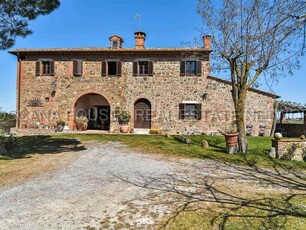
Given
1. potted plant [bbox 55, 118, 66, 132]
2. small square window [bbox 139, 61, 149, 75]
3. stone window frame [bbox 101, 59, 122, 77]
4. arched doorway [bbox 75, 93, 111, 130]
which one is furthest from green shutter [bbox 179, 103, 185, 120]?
potted plant [bbox 55, 118, 66, 132]

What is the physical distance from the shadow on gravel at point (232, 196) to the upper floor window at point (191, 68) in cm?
1121

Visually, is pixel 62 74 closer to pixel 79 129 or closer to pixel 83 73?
pixel 83 73

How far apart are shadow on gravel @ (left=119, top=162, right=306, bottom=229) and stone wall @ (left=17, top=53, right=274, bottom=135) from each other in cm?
1042

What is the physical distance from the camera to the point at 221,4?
31.3 ft

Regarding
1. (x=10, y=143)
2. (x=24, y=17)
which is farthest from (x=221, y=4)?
(x=10, y=143)

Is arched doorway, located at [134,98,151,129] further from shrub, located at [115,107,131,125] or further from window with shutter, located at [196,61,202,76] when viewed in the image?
window with shutter, located at [196,61,202,76]

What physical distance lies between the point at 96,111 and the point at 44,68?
539cm

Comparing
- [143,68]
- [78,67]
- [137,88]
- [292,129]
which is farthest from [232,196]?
[292,129]

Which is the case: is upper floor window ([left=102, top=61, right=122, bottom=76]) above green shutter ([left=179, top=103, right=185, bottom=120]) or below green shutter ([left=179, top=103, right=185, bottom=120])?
above

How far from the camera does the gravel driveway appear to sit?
11.4 ft

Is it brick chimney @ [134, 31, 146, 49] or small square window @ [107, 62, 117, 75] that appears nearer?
small square window @ [107, 62, 117, 75]

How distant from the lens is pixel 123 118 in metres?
17.0

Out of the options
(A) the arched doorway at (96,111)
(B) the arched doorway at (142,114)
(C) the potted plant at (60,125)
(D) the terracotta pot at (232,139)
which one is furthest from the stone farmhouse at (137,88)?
(D) the terracotta pot at (232,139)

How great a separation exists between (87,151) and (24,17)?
548cm
